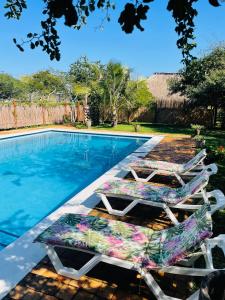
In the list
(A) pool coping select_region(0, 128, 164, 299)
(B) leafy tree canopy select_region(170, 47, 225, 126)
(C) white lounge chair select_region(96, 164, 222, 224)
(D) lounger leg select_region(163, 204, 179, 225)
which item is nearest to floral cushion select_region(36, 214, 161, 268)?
(A) pool coping select_region(0, 128, 164, 299)

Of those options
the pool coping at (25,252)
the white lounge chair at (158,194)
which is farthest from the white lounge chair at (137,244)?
the white lounge chair at (158,194)

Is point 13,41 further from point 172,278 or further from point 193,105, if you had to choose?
point 193,105

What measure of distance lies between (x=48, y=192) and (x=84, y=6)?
6320mm

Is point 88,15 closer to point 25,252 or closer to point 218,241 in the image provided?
point 218,241

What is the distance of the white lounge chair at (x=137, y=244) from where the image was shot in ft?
9.27

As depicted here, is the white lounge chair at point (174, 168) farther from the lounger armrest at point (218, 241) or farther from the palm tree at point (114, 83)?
the palm tree at point (114, 83)

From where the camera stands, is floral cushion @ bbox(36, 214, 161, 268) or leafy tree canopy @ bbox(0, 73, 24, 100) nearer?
floral cushion @ bbox(36, 214, 161, 268)

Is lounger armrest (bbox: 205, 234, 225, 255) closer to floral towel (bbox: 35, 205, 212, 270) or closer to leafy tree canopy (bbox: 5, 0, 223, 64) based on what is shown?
floral towel (bbox: 35, 205, 212, 270)

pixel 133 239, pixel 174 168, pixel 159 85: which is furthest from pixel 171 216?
pixel 159 85

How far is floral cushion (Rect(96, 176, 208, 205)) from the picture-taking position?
466 cm

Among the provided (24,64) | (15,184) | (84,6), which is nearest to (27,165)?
(15,184)

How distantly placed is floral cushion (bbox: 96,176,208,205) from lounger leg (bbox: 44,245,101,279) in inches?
74.4

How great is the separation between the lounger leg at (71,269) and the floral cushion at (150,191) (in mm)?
1891

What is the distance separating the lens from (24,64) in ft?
238
